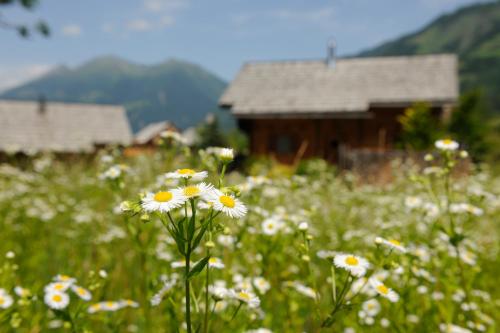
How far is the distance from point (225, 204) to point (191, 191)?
95mm

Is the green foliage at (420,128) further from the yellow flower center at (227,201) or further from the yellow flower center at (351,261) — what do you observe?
the yellow flower center at (227,201)

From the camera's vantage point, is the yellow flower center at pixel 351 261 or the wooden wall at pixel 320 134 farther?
the wooden wall at pixel 320 134

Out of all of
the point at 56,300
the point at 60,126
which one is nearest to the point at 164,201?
the point at 56,300

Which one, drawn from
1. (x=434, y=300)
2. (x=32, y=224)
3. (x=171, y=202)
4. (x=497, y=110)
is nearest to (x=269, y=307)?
(x=434, y=300)

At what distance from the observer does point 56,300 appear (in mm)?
1622

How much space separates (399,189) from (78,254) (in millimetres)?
4522

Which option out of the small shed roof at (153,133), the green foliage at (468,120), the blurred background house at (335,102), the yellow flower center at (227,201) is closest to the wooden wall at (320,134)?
the blurred background house at (335,102)

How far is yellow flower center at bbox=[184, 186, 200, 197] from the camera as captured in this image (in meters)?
1.05

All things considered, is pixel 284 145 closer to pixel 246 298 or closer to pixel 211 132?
pixel 246 298

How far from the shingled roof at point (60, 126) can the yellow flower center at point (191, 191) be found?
2868 centimetres

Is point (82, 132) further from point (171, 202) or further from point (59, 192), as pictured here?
point (171, 202)

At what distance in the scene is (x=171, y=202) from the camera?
1038 millimetres

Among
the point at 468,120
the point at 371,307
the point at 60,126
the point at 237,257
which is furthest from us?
the point at 60,126

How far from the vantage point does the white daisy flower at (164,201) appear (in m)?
1.01
